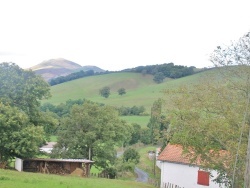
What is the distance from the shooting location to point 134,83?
525 feet

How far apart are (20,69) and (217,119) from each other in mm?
21630

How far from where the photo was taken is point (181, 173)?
42.1 m

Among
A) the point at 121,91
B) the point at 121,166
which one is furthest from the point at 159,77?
the point at 121,166

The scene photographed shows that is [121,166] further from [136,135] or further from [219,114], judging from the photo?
[136,135]

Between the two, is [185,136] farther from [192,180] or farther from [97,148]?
[97,148]

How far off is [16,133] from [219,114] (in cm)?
1777

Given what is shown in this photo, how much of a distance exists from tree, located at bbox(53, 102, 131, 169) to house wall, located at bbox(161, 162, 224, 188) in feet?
25.2

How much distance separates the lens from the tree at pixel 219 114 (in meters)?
25.3

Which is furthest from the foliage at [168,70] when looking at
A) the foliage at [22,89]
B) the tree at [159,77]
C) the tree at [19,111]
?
the tree at [19,111]

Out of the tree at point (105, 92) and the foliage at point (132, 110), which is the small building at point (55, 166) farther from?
the tree at point (105, 92)

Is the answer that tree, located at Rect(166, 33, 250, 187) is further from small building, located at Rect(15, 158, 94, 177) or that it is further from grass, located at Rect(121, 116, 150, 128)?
grass, located at Rect(121, 116, 150, 128)

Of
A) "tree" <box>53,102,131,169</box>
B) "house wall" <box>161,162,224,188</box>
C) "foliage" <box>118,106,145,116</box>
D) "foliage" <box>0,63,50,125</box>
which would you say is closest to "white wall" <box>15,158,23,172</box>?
"foliage" <box>0,63,50,125</box>

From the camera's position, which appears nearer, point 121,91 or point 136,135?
point 136,135

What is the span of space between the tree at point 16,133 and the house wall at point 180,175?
14.4 metres
